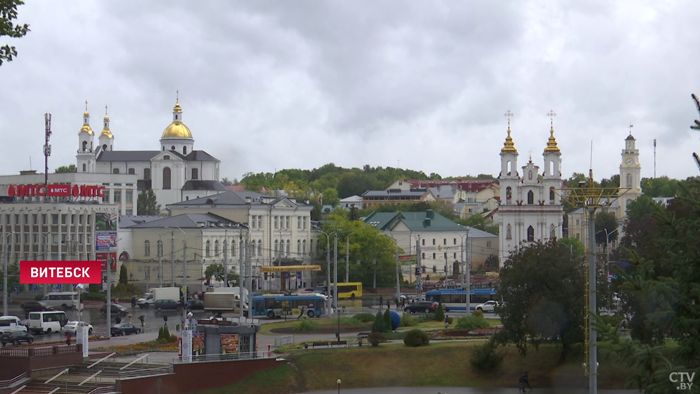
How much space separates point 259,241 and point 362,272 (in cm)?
1199

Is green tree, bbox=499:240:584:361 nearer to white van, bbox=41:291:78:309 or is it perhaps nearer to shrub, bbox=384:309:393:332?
shrub, bbox=384:309:393:332

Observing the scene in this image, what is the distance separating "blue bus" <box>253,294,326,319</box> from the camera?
71.6 meters

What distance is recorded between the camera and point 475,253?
4980 inches

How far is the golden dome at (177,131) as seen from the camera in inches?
6196

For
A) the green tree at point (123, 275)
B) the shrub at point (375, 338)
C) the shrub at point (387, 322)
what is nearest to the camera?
the shrub at point (375, 338)

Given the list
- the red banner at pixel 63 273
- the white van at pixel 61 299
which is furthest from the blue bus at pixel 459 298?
the white van at pixel 61 299

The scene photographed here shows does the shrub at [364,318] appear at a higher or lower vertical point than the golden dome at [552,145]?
lower

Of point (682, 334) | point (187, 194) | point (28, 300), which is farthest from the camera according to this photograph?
point (187, 194)

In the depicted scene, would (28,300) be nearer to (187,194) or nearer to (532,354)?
(532,354)

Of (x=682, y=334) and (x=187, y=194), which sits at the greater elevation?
(x=187, y=194)

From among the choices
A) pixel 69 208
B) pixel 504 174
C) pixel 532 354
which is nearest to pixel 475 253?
pixel 504 174

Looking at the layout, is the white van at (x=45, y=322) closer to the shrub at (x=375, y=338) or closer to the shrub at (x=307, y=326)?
the shrub at (x=307, y=326)
